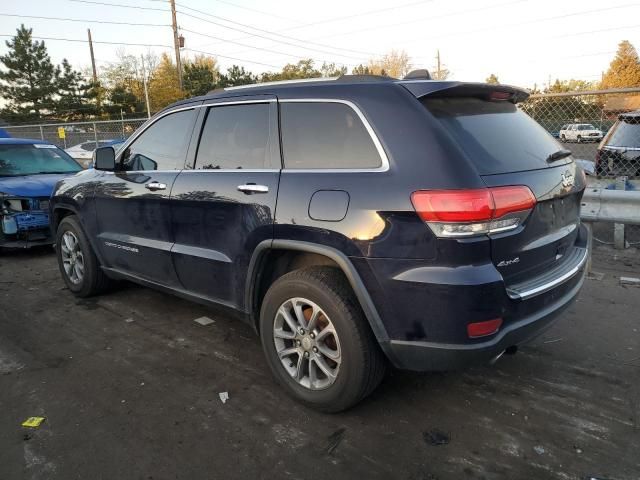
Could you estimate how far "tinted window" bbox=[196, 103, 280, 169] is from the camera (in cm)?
323

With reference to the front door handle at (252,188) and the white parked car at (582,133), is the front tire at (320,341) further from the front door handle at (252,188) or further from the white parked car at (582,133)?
the white parked car at (582,133)

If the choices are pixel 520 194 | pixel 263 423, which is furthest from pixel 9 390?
pixel 520 194

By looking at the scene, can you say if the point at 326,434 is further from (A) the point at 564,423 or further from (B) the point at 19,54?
(B) the point at 19,54

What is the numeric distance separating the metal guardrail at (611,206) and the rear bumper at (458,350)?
332 cm

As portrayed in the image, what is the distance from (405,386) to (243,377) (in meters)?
1.10

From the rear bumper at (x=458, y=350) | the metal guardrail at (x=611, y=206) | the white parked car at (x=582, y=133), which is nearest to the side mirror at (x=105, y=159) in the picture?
the rear bumper at (x=458, y=350)

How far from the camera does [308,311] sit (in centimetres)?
298

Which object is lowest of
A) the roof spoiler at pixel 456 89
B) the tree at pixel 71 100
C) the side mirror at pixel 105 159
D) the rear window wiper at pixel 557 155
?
the rear window wiper at pixel 557 155

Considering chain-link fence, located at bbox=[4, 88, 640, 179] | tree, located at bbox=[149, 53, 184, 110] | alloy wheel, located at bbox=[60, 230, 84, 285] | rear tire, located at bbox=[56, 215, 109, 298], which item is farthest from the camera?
tree, located at bbox=[149, 53, 184, 110]

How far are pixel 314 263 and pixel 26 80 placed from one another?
58184 mm

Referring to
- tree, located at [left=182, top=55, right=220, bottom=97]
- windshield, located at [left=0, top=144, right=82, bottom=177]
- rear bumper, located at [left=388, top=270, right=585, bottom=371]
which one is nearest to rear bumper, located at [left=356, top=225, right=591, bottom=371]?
rear bumper, located at [left=388, top=270, right=585, bottom=371]

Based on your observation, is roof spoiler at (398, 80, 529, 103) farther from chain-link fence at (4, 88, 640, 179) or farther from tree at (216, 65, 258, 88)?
tree at (216, 65, 258, 88)

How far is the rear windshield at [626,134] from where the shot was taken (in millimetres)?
7195

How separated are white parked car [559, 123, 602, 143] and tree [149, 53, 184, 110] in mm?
46124
